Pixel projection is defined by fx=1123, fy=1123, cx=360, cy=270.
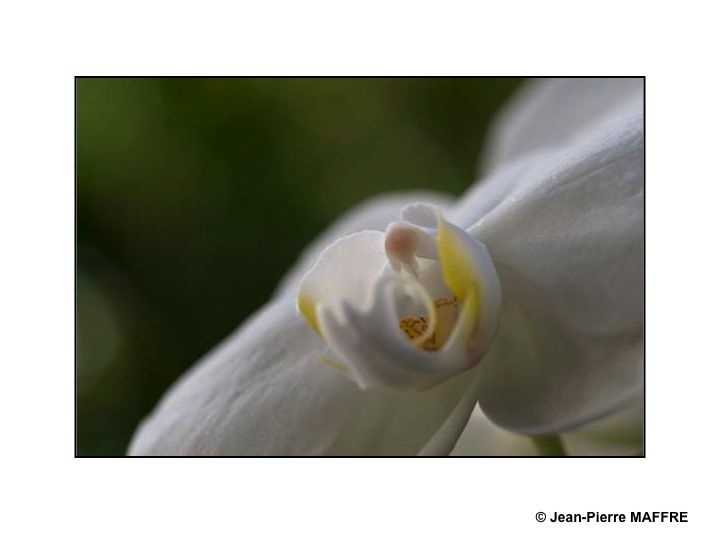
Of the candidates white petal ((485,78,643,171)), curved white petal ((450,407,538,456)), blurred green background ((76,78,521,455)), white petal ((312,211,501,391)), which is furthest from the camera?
blurred green background ((76,78,521,455))

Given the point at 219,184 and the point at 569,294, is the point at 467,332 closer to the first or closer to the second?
the point at 569,294

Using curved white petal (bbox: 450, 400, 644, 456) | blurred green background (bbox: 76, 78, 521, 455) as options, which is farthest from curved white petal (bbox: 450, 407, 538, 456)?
blurred green background (bbox: 76, 78, 521, 455)

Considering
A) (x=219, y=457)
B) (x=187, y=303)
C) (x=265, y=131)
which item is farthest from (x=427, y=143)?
(x=219, y=457)

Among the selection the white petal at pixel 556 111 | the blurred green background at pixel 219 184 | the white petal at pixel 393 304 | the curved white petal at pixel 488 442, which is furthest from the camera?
the blurred green background at pixel 219 184

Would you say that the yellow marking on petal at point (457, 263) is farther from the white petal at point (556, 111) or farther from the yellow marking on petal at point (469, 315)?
the white petal at point (556, 111)

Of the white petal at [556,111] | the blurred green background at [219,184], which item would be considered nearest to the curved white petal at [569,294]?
the white petal at [556,111]

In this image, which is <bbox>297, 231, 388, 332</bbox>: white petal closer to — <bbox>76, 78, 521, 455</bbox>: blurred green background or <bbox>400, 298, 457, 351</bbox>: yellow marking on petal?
<bbox>400, 298, 457, 351</bbox>: yellow marking on petal

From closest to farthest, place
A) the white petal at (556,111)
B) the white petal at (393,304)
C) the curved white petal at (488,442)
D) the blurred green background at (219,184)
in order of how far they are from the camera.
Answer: the white petal at (393,304) < the curved white petal at (488,442) < the white petal at (556,111) < the blurred green background at (219,184)
